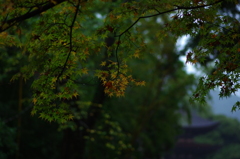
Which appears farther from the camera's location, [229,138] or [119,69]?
[229,138]

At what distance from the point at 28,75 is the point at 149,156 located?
1247 cm

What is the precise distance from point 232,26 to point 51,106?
8.04ft

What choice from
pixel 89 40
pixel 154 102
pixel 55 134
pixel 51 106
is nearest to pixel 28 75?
pixel 51 106

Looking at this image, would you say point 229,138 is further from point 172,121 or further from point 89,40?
point 89,40

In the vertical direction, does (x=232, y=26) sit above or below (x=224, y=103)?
below

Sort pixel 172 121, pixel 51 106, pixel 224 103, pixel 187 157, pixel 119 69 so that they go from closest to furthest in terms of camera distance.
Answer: pixel 51 106 < pixel 119 69 < pixel 172 121 < pixel 187 157 < pixel 224 103

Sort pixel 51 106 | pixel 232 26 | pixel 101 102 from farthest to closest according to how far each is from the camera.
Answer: pixel 101 102, pixel 232 26, pixel 51 106

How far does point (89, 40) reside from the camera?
347 centimetres

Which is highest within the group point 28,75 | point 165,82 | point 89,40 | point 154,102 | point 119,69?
point 165,82

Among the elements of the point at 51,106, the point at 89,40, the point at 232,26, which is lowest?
the point at 51,106

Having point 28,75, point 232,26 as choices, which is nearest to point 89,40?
point 28,75

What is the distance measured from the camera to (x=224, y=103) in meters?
79.6

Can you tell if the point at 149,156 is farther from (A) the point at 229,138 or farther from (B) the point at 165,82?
(A) the point at 229,138

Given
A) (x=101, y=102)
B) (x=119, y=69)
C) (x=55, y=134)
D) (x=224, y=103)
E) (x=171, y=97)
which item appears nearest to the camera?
(x=119, y=69)
